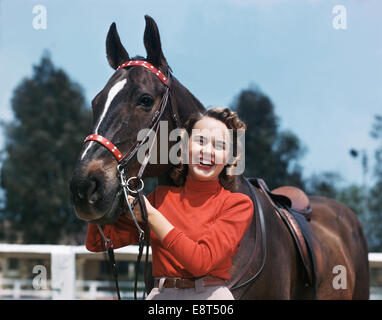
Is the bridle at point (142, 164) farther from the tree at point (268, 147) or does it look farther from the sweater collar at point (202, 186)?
the tree at point (268, 147)

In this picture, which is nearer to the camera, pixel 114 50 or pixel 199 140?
pixel 199 140

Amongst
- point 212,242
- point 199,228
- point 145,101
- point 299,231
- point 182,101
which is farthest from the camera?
point 299,231

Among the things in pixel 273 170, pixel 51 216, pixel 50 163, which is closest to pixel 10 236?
pixel 51 216

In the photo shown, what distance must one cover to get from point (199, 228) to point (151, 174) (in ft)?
2.02

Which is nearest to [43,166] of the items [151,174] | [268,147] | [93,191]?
[268,147]

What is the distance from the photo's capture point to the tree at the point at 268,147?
24.1 meters

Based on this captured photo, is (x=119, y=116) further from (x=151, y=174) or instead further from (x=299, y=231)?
(x=299, y=231)

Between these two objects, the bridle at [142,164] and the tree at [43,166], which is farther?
the tree at [43,166]

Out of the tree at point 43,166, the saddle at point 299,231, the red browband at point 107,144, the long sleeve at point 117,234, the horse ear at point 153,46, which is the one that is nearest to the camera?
the red browband at point 107,144

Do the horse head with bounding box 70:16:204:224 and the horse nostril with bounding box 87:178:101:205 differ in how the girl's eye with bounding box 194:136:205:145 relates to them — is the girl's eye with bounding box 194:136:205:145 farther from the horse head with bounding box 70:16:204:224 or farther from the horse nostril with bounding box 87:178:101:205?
the horse nostril with bounding box 87:178:101:205

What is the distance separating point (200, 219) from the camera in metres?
2.13

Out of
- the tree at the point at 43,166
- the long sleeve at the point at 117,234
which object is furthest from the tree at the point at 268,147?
the long sleeve at the point at 117,234

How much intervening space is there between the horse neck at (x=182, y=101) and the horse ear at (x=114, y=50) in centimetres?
35

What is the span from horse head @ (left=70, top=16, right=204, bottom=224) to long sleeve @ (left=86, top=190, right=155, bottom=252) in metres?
0.19
